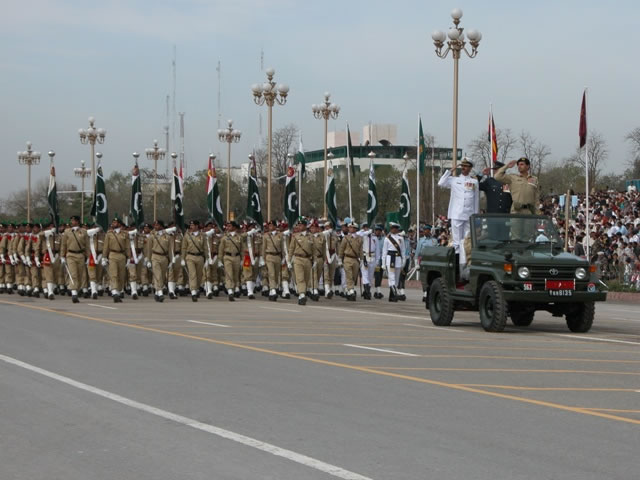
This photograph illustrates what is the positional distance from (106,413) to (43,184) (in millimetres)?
134370

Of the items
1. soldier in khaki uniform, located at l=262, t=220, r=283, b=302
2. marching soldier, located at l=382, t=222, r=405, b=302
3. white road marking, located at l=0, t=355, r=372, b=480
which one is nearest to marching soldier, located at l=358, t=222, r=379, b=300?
marching soldier, located at l=382, t=222, r=405, b=302

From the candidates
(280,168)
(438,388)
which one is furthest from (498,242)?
(280,168)

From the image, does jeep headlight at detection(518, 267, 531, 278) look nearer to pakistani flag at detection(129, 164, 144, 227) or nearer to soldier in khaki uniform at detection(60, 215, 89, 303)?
soldier in khaki uniform at detection(60, 215, 89, 303)

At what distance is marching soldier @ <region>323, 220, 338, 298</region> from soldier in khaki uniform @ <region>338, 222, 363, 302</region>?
26cm

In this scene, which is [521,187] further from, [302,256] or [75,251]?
[75,251]

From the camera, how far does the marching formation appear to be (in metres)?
28.9

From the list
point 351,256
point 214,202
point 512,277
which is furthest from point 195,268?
point 512,277

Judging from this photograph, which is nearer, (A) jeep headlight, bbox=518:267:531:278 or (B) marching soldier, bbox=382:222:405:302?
(A) jeep headlight, bbox=518:267:531:278

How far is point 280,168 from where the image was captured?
87.4 meters

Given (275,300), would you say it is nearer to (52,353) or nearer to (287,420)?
→ (52,353)

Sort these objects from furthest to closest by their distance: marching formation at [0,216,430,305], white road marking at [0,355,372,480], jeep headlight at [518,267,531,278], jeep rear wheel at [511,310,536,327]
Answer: marching formation at [0,216,430,305]
jeep rear wheel at [511,310,536,327]
jeep headlight at [518,267,531,278]
white road marking at [0,355,372,480]

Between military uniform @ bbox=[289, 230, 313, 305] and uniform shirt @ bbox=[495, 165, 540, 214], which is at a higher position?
uniform shirt @ bbox=[495, 165, 540, 214]

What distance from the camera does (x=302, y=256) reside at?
2827 centimetres

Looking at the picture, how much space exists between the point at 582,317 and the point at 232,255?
13.9 m
